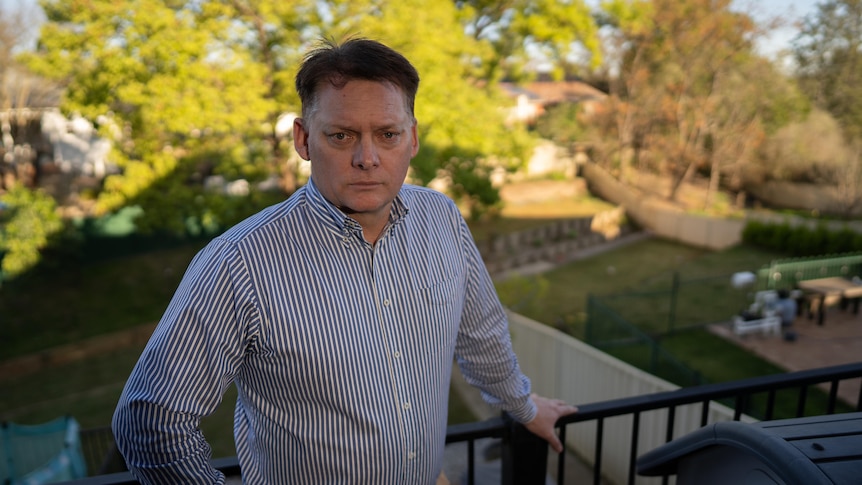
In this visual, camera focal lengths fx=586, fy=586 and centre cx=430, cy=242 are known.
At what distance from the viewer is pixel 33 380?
983cm

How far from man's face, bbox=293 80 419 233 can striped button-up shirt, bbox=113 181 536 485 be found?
0.07 metres

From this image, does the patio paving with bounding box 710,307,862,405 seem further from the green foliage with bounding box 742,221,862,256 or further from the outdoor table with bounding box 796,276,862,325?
the green foliage with bounding box 742,221,862,256

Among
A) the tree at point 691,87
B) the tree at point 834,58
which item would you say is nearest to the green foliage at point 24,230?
the tree at point 691,87

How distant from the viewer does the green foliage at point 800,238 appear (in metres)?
15.3

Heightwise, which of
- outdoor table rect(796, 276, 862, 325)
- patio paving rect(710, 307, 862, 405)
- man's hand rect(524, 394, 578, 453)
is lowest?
patio paving rect(710, 307, 862, 405)

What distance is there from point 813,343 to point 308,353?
10.8m

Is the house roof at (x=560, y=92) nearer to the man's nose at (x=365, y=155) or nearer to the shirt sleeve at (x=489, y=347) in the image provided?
the shirt sleeve at (x=489, y=347)

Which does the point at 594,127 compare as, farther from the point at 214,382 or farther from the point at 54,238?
the point at 214,382

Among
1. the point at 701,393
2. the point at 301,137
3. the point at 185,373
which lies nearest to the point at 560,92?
the point at 701,393

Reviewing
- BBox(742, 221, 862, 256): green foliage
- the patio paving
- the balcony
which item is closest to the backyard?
the patio paving

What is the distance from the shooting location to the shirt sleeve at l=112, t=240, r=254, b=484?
1167 mm

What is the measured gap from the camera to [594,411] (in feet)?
5.79

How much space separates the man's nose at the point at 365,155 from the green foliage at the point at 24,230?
12.9 m

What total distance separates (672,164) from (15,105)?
24.7 m
